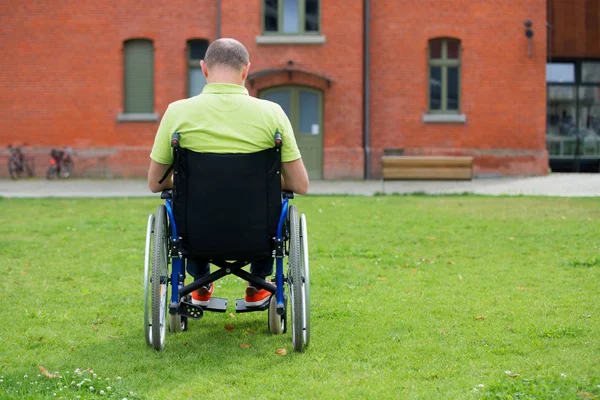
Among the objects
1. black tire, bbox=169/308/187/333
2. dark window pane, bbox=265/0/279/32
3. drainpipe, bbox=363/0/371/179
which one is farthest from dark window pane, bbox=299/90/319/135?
black tire, bbox=169/308/187/333

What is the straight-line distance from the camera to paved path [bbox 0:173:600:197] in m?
19.7

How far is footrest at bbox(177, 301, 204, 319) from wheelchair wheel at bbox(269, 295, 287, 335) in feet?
1.56

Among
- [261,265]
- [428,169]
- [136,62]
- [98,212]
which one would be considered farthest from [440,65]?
[261,265]

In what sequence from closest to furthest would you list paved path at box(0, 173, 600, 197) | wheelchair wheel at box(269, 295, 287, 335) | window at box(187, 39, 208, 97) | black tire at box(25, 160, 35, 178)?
wheelchair wheel at box(269, 295, 287, 335)
paved path at box(0, 173, 600, 197)
window at box(187, 39, 208, 97)
black tire at box(25, 160, 35, 178)

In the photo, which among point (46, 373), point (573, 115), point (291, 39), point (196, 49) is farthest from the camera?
point (573, 115)

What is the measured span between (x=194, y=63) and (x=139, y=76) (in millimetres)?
1609

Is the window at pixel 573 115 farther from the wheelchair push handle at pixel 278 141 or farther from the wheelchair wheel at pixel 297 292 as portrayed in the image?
the wheelchair push handle at pixel 278 141

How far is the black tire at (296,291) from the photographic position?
203 inches

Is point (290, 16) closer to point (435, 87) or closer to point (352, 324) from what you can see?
point (435, 87)

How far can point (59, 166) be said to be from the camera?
2533cm

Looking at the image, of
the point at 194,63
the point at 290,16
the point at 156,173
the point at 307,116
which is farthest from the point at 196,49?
→ the point at 156,173

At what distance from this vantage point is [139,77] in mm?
25797

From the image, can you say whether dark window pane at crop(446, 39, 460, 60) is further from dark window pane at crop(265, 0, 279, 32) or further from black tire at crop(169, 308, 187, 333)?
black tire at crop(169, 308, 187, 333)

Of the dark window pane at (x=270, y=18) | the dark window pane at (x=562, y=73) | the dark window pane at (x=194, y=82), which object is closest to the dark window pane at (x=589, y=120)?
the dark window pane at (x=562, y=73)
